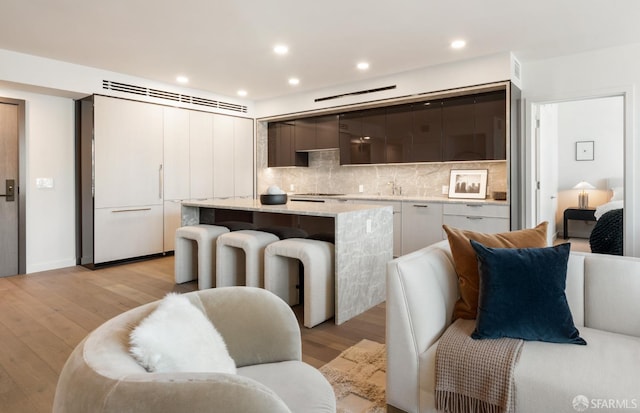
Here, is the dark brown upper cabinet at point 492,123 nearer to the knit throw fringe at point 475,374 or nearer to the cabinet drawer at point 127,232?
the knit throw fringe at point 475,374

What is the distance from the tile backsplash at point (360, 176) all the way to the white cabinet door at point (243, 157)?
151 millimetres

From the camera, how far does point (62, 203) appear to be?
5.18 meters

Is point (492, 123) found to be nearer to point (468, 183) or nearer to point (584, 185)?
point (468, 183)

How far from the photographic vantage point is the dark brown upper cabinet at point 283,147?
6848mm

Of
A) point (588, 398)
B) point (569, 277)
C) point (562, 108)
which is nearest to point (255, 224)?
point (569, 277)

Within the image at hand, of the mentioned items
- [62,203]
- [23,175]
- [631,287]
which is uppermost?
[23,175]

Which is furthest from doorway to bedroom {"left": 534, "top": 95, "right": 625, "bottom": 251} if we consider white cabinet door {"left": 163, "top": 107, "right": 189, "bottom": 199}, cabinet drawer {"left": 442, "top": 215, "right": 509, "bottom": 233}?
white cabinet door {"left": 163, "top": 107, "right": 189, "bottom": 199}

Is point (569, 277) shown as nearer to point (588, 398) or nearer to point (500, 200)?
point (588, 398)

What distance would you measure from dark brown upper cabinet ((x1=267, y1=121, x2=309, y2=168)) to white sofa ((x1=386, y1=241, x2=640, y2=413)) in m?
5.06

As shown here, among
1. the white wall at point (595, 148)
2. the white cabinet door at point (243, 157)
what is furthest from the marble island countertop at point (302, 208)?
the white wall at point (595, 148)

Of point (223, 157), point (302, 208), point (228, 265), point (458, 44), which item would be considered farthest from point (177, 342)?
point (223, 157)

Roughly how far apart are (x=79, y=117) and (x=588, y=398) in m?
5.97

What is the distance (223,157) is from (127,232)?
1987 mm

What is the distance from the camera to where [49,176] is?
5.03 meters
